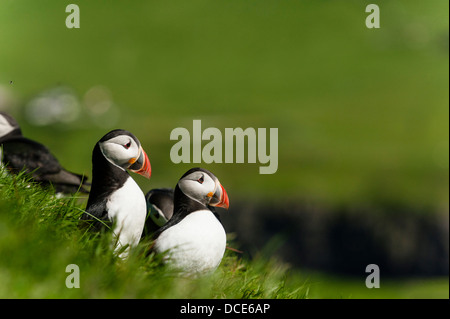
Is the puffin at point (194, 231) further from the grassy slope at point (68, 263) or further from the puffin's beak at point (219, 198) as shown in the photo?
the grassy slope at point (68, 263)

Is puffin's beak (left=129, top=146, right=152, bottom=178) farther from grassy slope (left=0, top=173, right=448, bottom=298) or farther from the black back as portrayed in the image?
the black back

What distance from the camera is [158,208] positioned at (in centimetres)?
558

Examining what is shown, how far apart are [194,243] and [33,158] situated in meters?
3.04

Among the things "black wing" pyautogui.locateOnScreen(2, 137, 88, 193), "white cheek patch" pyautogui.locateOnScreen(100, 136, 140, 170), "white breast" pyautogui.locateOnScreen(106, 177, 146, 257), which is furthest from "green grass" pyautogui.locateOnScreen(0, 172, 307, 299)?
"black wing" pyautogui.locateOnScreen(2, 137, 88, 193)

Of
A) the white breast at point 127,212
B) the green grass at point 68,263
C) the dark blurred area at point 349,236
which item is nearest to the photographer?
the green grass at point 68,263

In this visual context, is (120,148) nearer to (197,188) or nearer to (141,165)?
(141,165)

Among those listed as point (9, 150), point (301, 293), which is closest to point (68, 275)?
point (301, 293)

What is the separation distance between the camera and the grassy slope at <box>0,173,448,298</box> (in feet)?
11.2

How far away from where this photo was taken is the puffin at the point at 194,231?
4.13 m

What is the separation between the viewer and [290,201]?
26.4m

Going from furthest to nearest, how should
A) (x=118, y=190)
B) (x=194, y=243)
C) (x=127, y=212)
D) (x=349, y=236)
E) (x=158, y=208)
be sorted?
(x=349, y=236)
(x=158, y=208)
(x=118, y=190)
(x=127, y=212)
(x=194, y=243)

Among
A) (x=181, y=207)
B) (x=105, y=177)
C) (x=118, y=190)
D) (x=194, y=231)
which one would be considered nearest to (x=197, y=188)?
(x=181, y=207)

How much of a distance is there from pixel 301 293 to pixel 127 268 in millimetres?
1966

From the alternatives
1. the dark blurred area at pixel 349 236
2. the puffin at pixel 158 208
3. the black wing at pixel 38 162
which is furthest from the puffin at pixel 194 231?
the dark blurred area at pixel 349 236
